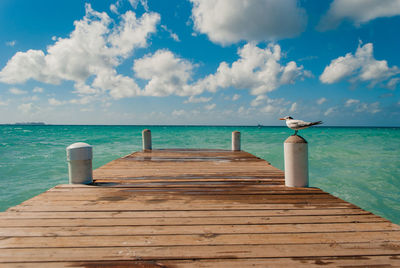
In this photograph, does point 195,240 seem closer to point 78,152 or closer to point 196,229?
point 196,229

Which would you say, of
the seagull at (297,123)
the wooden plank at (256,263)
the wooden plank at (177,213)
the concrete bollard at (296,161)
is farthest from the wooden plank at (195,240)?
the seagull at (297,123)

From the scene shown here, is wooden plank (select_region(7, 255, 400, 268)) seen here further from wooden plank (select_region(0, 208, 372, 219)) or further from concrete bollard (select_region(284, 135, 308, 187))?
concrete bollard (select_region(284, 135, 308, 187))

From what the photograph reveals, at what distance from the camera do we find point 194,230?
2.21m

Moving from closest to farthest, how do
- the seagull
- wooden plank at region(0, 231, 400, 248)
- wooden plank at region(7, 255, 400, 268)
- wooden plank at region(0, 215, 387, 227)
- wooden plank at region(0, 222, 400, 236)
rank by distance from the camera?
1. wooden plank at region(7, 255, 400, 268)
2. wooden plank at region(0, 231, 400, 248)
3. wooden plank at region(0, 222, 400, 236)
4. wooden plank at region(0, 215, 387, 227)
5. the seagull

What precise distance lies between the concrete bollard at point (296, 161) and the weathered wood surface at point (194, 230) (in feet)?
0.69

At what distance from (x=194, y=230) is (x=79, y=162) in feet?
9.28

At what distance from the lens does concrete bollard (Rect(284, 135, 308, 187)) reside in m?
3.59

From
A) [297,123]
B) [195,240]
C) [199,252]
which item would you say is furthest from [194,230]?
[297,123]

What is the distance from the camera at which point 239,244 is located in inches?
77.1

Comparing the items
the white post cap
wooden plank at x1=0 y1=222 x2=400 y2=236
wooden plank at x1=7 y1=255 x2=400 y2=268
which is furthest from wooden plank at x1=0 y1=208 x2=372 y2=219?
the white post cap

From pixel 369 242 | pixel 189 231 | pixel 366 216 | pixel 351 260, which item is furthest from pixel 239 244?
pixel 366 216

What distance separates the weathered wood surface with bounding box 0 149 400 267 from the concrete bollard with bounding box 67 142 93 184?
0.35 m

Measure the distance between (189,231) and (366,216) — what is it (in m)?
2.16

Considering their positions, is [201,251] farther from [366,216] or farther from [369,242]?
[366,216]
